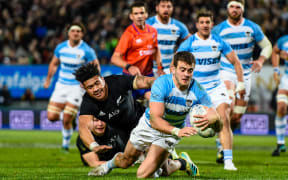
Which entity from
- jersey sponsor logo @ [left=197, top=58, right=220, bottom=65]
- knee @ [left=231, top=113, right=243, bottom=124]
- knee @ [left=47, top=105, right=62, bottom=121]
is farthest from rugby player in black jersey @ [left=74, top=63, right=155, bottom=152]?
knee @ [left=47, top=105, right=62, bottom=121]

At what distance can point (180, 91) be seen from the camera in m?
7.09

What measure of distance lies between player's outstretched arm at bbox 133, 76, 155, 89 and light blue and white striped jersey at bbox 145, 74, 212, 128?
717 millimetres

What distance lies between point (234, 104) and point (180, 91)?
4089 mm

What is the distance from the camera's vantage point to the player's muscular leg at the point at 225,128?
930cm

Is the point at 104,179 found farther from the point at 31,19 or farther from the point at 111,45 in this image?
the point at 31,19

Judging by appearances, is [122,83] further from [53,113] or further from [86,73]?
[53,113]

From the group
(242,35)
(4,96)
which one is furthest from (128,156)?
(4,96)

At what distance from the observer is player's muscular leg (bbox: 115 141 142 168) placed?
770 cm

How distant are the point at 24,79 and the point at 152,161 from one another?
16807 millimetres

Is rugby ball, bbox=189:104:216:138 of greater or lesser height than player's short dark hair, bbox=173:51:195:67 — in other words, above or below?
below

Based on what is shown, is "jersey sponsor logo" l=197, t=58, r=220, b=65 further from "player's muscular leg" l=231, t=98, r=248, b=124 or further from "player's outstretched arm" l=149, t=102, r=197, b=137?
"player's outstretched arm" l=149, t=102, r=197, b=137

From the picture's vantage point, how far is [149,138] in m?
7.56

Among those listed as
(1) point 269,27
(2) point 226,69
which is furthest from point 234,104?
(1) point 269,27

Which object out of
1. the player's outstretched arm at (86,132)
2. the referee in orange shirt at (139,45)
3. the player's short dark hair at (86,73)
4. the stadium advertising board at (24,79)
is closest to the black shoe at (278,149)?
the referee in orange shirt at (139,45)
